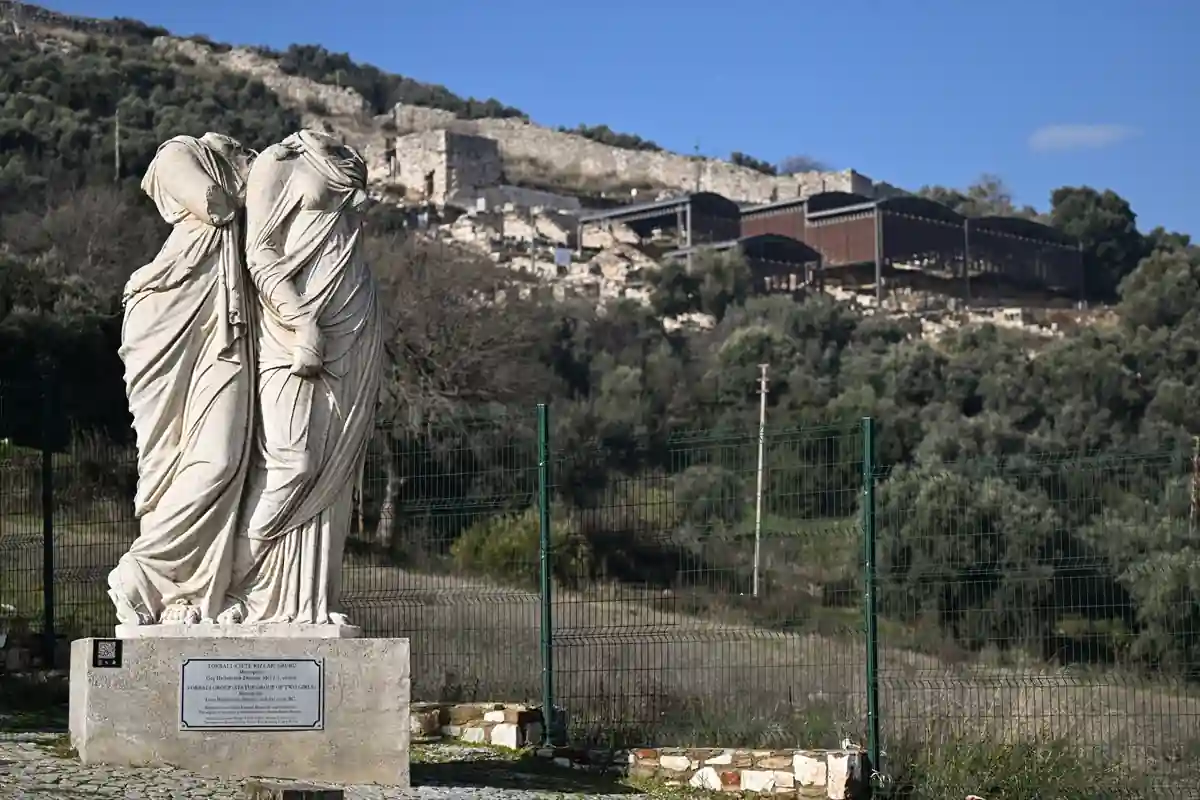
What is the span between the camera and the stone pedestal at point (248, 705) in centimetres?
936

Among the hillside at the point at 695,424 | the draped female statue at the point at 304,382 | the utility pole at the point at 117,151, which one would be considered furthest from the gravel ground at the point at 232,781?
the utility pole at the point at 117,151

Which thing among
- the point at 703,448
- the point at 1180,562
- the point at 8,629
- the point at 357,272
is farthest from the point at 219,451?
the point at 1180,562

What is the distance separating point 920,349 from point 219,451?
153 ft

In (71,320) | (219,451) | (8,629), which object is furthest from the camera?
(71,320)

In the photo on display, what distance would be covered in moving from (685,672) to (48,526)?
5.02 m

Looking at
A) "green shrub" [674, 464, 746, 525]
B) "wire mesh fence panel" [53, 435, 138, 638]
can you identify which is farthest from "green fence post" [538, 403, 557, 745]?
"wire mesh fence panel" [53, 435, 138, 638]

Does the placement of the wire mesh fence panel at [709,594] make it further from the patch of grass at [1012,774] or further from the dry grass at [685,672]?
the patch of grass at [1012,774]

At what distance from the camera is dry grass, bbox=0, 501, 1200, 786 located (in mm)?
11789

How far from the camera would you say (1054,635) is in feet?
40.3

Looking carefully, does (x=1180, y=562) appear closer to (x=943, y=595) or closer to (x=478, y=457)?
(x=943, y=595)

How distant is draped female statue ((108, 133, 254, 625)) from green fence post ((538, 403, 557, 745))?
304 cm

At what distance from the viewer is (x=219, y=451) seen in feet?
31.8

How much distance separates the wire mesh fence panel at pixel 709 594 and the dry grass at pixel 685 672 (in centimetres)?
2

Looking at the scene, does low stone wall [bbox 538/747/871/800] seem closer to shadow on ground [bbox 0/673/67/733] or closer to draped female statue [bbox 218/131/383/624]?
draped female statue [bbox 218/131/383/624]
